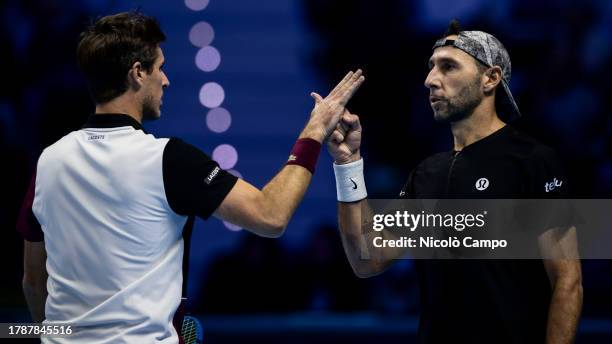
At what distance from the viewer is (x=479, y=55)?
435cm

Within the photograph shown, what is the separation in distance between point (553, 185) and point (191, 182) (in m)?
1.77

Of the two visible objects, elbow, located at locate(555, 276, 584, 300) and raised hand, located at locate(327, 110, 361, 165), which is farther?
raised hand, located at locate(327, 110, 361, 165)

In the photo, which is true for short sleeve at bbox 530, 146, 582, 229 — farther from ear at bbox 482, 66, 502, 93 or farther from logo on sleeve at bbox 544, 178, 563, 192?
ear at bbox 482, 66, 502, 93

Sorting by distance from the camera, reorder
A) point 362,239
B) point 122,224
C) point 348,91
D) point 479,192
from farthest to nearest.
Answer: point 362,239 < point 479,192 < point 348,91 < point 122,224

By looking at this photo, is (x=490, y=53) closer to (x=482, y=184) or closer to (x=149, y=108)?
(x=482, y=184)

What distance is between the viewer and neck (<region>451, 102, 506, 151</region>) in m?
4.29

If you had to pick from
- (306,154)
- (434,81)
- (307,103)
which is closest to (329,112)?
(306,154)

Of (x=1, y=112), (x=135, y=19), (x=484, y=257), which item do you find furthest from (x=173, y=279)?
(x=1, y=112)

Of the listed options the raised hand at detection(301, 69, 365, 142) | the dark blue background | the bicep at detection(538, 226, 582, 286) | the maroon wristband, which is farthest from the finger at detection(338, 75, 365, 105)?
the dark blue background

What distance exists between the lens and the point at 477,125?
170 inches

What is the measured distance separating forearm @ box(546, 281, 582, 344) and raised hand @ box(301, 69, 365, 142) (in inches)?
51.1

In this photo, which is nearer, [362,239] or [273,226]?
[273,226]

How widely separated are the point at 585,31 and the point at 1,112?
5.50m

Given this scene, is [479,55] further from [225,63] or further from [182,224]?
[225,63]
